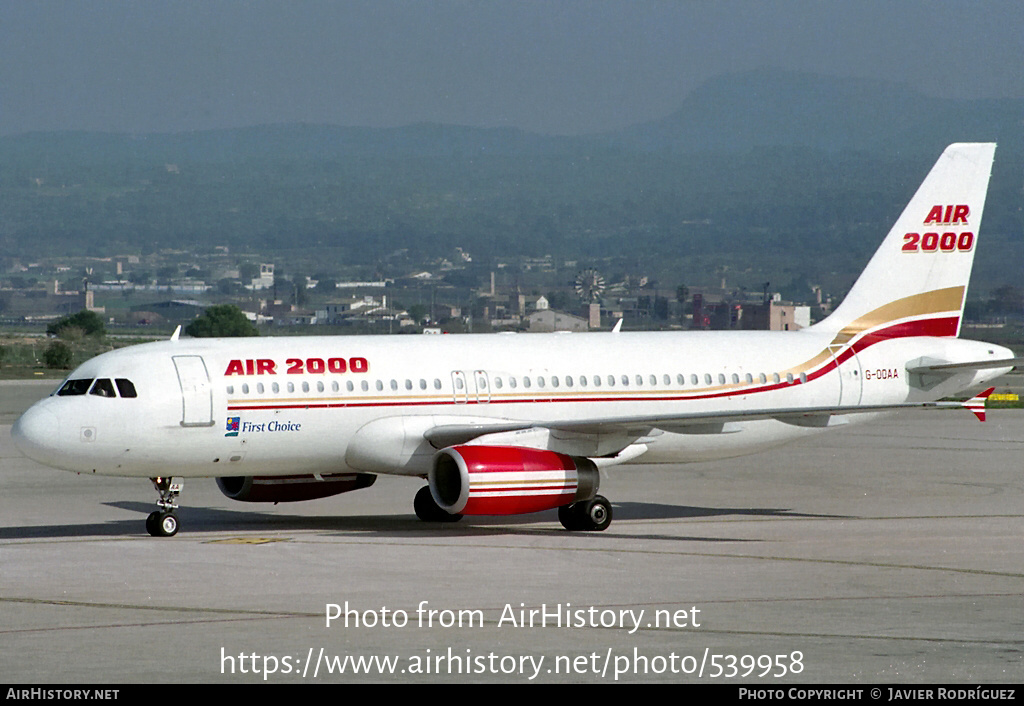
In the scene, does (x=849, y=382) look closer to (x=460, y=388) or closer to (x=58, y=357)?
(x=460, y=388)

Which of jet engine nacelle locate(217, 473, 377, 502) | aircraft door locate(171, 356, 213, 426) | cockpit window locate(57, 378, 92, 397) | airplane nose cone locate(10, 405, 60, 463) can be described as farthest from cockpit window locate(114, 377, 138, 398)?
jet engine nacelle locate(217, 473, 377, 502)

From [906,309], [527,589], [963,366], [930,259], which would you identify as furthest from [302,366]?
[930,259]

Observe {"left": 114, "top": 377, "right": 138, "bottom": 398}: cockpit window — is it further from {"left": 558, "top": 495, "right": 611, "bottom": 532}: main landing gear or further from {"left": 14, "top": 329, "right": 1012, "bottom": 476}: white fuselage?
{"left": 558, "top": 495, "right": 611, "bottom": 532}: main landing gear

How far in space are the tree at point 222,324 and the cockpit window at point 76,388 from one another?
11416cm

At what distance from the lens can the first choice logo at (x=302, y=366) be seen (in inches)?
1083

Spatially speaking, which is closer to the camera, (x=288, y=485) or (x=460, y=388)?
(x=460, y=388)

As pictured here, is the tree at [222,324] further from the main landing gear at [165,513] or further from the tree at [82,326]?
the main landing gear at [165,513]

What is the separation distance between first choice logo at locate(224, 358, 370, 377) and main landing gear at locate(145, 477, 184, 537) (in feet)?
7.16

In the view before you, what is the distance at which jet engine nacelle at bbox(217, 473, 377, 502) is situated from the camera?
97.0ft

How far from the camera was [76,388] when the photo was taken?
26734 millimetres

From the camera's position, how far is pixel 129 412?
2631 cm

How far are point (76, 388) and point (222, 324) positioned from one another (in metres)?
122
